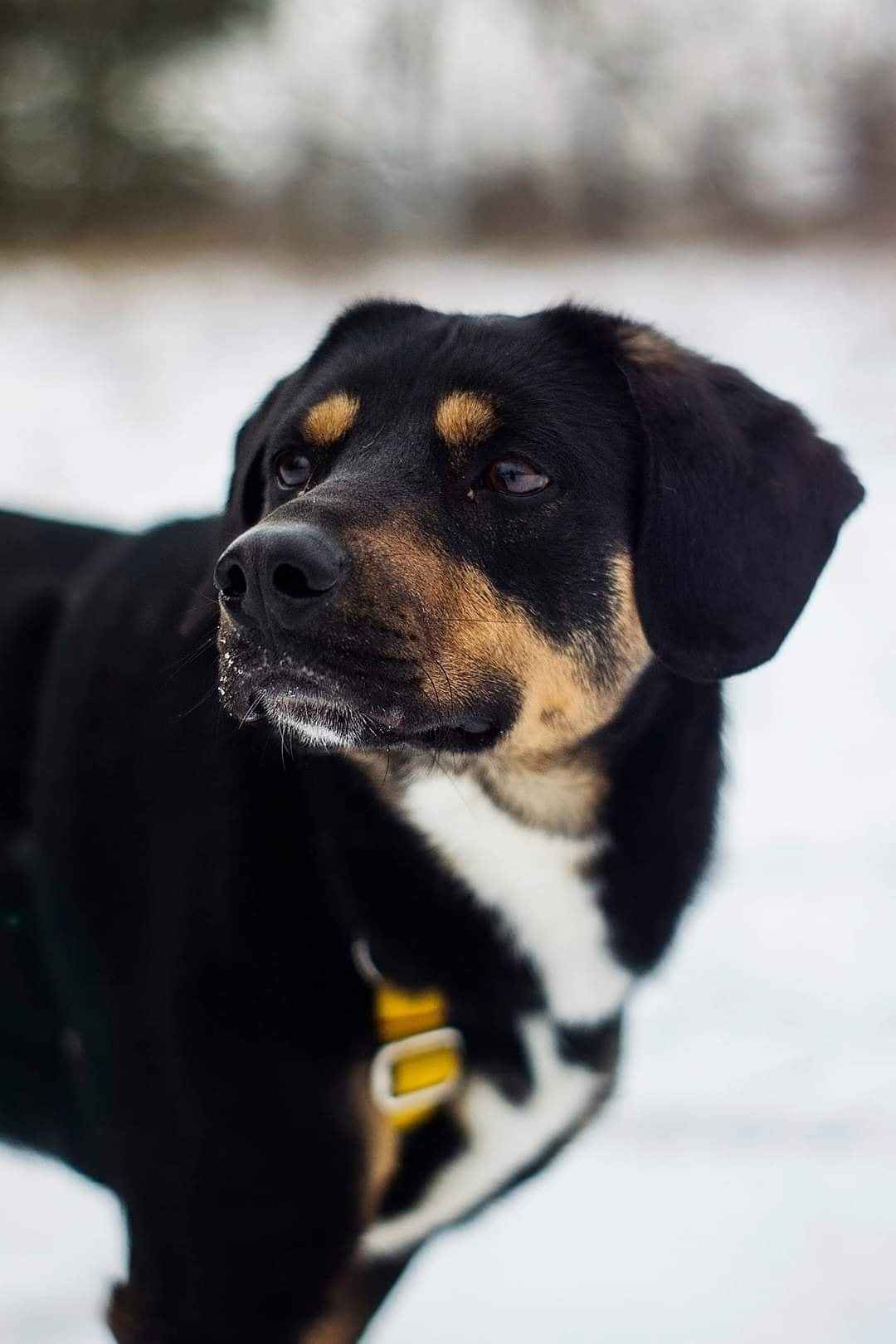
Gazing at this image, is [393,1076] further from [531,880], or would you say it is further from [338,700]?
[338,700]

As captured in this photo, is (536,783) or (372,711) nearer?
(372,711)

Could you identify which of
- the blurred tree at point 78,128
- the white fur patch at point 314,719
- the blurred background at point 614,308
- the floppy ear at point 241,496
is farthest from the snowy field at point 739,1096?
the blurred tree at point 78,128

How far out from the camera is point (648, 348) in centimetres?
232

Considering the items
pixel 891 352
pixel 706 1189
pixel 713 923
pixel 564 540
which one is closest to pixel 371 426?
pixel 564 540

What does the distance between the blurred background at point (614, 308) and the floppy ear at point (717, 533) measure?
0.35 meters

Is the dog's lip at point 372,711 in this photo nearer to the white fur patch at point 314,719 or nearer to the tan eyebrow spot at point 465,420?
the white fur patch at point 314,719

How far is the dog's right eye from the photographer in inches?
92.1

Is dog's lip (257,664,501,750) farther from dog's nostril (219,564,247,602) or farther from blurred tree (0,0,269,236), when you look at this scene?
blurred tree (0,0,269,236)

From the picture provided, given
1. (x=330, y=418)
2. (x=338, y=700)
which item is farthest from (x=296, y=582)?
(x=330, y=418)

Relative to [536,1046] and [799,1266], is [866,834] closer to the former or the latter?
[799,1266]

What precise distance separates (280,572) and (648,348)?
2.64 feet

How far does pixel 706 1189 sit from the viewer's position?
10.6ft

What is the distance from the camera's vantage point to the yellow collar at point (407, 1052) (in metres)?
2.10

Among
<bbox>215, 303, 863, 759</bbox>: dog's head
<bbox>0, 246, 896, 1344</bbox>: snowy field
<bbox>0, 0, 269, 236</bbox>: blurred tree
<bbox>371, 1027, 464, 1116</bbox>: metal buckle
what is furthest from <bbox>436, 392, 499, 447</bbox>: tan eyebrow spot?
<bbox>0, 0, 269, 236</bbox>: blurred tree
